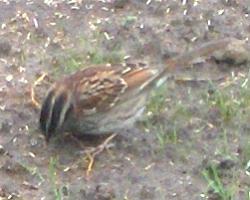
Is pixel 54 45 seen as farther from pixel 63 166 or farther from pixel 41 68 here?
pixel 63 166

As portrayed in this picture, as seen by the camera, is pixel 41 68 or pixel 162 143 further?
pixel 41 68

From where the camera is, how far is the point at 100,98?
6.07m

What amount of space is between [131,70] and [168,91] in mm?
427

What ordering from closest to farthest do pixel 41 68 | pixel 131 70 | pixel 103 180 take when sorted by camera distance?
pixel 103 180
pixel 131 70
pixel 41 68

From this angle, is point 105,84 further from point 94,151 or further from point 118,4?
point 118,4

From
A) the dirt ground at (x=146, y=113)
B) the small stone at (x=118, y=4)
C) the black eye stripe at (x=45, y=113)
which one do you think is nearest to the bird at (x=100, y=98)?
the black eye stripe at (x=45, y=113)

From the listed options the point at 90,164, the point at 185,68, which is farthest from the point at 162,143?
the point at 185,68

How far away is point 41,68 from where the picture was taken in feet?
22.0

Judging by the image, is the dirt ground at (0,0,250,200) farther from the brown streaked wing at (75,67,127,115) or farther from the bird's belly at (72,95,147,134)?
the brown streaked wing at (75,67,127,115)

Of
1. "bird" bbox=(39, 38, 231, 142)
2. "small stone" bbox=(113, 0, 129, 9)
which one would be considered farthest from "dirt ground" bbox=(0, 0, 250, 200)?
"bird" bbox=(39, 38, 231, 142)

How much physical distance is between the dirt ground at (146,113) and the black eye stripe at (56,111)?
Answer: 167 mm

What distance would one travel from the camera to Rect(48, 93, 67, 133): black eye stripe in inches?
230

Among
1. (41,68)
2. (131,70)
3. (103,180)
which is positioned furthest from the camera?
(41,68)

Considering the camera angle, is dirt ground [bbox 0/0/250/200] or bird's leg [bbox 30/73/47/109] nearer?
dirt ground [bbox 0/0/250/200]
